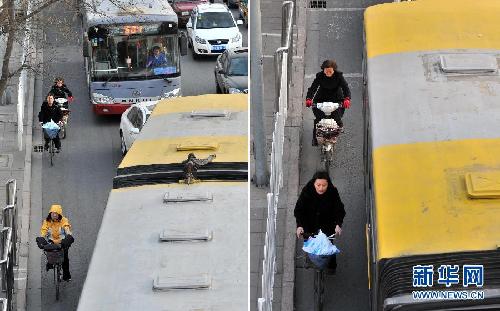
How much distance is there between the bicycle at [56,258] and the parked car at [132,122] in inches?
288

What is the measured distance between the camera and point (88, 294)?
46.8ft

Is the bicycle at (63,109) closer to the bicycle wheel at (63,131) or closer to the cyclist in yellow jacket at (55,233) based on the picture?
the bicycle wheel at (63,131)

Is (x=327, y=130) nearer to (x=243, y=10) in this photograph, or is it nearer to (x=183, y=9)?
(x=243, y=10)

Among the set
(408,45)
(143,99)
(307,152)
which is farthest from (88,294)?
(143,99)

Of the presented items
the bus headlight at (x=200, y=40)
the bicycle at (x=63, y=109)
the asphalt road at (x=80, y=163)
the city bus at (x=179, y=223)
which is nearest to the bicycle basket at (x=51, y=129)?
the asphalt road at (x=80, y=163)

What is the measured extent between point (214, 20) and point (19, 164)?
1482 centimetres

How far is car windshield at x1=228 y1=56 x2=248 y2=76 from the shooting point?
33172mm

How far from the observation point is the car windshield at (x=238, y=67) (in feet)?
109

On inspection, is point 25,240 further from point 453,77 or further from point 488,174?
point 488,174

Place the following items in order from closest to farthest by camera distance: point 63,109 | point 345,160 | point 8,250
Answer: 1. point 8,250
2. point 345,160
3. point 63,109

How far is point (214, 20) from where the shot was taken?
42.3 m

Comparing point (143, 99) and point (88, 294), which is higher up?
point (143, 99)

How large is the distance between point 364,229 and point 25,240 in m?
8.05

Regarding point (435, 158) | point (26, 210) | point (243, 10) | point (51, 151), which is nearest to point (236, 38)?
point (243, 10)
